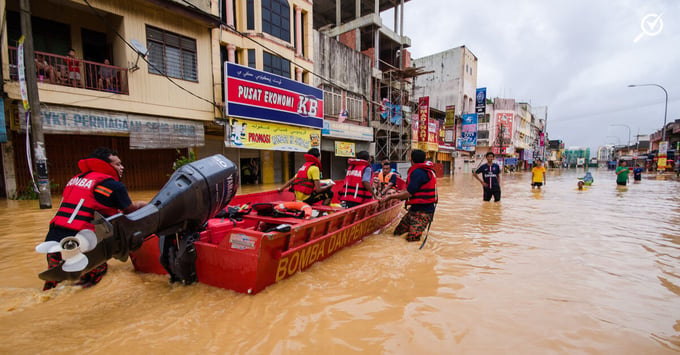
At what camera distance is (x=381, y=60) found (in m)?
22.1

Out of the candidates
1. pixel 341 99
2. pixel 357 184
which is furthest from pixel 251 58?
pixel 357 184

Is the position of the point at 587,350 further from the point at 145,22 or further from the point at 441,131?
the point at 441,131

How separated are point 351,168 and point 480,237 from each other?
2846 millimetres

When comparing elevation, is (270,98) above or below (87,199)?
above

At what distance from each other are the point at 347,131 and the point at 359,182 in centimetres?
1222

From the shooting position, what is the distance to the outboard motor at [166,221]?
6.51ft

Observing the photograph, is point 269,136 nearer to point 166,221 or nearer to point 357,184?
point 357,184

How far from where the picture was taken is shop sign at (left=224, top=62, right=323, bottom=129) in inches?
444

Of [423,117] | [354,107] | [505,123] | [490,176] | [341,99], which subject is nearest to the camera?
[490,176]

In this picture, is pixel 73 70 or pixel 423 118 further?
pixel 423 118

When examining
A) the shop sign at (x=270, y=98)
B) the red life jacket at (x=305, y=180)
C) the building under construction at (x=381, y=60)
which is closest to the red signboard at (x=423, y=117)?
the building under construction at (x=381, y=60)

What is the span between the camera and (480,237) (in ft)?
18.1

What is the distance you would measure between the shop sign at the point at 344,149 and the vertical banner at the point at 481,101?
2585cm

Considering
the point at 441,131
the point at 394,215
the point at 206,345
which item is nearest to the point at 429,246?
the point at 394,215
